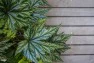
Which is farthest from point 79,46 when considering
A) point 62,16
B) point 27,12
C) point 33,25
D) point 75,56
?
point 27,12

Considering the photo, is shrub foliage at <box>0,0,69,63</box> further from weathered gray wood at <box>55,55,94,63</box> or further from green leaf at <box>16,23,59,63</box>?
weathered gray wood at <box>55,55,94,63</box>

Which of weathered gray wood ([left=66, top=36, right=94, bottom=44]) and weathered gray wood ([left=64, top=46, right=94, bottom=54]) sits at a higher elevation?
weathered gray wood ([left=66, top=36, right=94, bottom=44])

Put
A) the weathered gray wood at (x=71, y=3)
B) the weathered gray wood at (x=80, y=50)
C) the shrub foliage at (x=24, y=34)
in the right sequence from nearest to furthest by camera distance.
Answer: the shrub foliage at (x=24, y=34) → the weathered gray wood at (x=71, y=3) → the weathered gray wood at (x=80, y=50)

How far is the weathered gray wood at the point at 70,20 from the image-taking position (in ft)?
4.87

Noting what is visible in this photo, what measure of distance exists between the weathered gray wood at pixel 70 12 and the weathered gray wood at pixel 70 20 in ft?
0.10

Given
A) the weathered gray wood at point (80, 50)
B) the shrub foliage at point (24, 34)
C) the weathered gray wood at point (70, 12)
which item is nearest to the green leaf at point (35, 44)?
the shrub foliage at point (24, 34)

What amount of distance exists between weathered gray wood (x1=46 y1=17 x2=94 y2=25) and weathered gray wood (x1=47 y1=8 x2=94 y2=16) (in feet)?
0.10

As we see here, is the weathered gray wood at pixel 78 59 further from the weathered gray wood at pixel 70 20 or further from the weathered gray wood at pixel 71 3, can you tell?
the weathered gray wood at pixel 71 3

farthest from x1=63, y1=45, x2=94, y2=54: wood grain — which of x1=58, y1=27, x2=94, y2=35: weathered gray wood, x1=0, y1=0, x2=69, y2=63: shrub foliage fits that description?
x1=0, y1=0, x2=69, y2=63: shrub foliage

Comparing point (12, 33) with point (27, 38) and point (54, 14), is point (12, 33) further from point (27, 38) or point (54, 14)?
point (54, 14)

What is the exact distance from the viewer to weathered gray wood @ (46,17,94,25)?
1485 mm

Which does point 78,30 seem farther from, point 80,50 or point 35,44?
point 35,44

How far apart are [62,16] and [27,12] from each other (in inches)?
20.3

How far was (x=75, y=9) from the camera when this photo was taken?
1.47 meters
